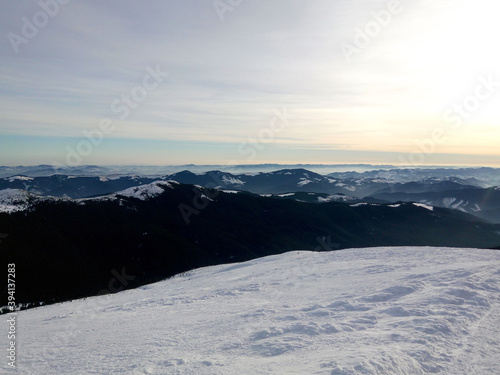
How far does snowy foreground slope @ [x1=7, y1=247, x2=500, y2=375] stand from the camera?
34.9ft

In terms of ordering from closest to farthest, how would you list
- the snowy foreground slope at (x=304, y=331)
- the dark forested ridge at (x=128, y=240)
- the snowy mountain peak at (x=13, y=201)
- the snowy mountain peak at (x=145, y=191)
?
the snowy foreground slope at (x=304, y=331) < the dark forested ridge at (x=128, y=240) < the snowy mountain peak at (x=13, y=201) < the snowy mountain peak at (x=145, y=191)

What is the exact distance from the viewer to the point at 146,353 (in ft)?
41.7

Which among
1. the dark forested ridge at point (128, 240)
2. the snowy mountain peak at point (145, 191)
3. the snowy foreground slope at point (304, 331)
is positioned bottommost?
the dark forested ridge at point (128, 240)

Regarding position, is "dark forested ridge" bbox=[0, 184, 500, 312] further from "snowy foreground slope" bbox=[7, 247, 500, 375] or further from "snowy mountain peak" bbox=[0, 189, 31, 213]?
"snowy foreground slope" bbox=[7, 247, 500, 375]

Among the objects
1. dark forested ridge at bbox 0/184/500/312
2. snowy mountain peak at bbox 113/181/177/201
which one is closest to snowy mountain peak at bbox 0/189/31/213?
dark forested ridge at bbox 0/184/500/312

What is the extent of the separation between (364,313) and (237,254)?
391ft

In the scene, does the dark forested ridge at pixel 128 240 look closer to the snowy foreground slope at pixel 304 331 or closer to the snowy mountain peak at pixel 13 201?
the snowy mountain peak at pixel 13 201

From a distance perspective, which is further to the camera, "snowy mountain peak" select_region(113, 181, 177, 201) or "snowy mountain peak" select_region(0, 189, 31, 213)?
"snowy mountain peak" select_region(113, 181, 177, 201)

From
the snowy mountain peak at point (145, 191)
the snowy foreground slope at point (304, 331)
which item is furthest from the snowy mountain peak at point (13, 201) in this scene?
the snowy foreground slope at point (304, 331)

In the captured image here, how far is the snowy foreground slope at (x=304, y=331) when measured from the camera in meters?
10.6

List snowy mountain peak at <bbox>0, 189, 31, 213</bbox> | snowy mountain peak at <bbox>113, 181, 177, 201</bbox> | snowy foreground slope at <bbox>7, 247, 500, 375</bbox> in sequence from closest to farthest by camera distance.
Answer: snowy foreground slope at <bbox>7, 247, 500, 375</bbox> → snowy mountain peak at <bbox>0, 189, 31, 213</bbox> → snowy mountain peak at <bbox>113, 181, 177, 201</bbox>

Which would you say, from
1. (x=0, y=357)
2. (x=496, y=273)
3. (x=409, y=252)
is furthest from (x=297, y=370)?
(x=409, y=252)

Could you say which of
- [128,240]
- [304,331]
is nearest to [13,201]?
[128,240]

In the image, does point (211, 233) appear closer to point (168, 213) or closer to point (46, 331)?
point (168, 213)
